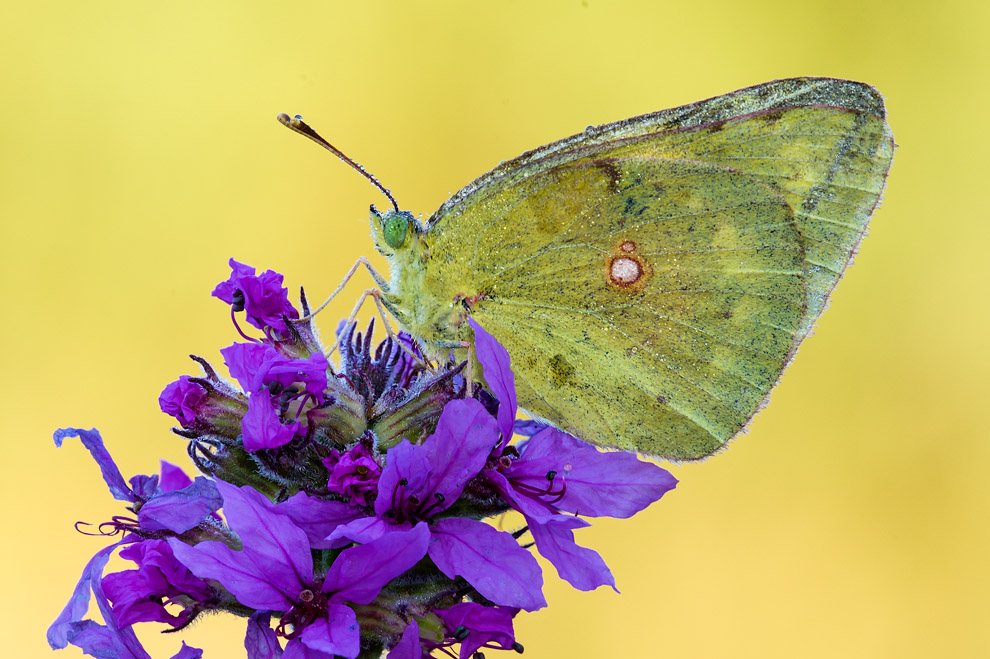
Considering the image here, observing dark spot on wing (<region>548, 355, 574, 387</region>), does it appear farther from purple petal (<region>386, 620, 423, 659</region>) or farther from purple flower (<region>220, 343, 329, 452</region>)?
purple petal (<region>386, 620, 423, 659</region>)

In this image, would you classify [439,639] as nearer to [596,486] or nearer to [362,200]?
[596,486]

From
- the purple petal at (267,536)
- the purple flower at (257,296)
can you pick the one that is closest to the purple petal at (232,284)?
the purple flower at (257,296)

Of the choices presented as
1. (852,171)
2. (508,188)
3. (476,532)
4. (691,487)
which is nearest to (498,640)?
(476,532)

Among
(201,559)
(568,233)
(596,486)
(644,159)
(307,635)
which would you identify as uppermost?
(644,159)

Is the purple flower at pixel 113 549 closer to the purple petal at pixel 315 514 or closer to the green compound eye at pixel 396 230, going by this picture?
the purple petal at pixel 315 514

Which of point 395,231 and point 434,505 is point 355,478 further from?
point 395,231

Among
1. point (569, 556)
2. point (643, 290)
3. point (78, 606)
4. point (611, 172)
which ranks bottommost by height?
point (78, 606)

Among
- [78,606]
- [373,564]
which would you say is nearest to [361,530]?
[373,564]

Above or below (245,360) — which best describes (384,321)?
above
